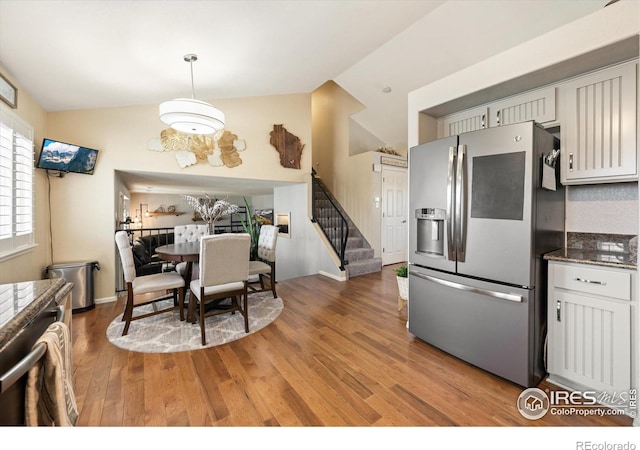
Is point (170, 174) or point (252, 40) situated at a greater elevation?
point (252, 40)

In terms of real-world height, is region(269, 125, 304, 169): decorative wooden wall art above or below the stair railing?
above

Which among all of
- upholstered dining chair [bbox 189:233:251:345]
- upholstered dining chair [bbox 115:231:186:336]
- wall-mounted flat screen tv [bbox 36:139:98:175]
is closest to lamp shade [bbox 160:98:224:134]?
upholstered dining chair [bbox 189:233:251:345]

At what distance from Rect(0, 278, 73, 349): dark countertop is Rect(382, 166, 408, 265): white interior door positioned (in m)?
5.33

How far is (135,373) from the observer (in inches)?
83.2

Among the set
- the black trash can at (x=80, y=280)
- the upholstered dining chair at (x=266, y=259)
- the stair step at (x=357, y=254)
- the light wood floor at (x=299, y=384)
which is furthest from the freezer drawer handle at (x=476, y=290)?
the black trash can at (x=80, y=280)

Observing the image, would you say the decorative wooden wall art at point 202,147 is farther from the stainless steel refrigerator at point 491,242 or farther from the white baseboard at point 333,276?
the stainless steel refrigerator at point 491,242

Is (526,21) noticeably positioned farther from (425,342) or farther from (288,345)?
(288,345)

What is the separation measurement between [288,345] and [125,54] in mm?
3151

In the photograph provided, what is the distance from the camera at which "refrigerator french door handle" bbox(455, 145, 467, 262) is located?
2.09m

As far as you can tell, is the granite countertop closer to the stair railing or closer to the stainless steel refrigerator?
the stainless steel refrigerator

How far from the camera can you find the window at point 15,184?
238cm

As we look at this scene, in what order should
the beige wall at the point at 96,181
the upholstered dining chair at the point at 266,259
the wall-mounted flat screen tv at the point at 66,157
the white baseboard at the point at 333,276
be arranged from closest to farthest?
the wall-mounted flat screen tv at the point at 66,157 < the beige wall at the point at 96,181 < the upholstered dining chair at the point at 266,259 < the white baseboard at the point at 333,276

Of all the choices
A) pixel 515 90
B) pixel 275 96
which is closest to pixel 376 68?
pixel 275 96

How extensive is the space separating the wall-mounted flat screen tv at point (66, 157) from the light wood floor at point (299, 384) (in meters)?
1.86
